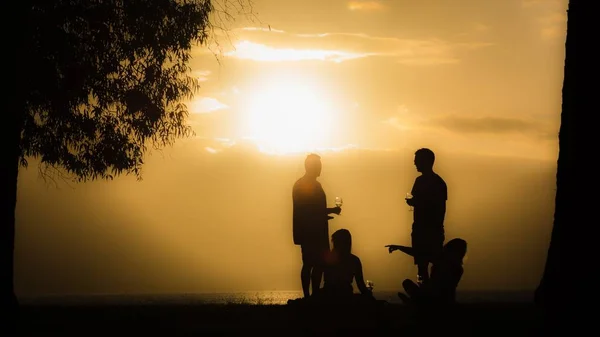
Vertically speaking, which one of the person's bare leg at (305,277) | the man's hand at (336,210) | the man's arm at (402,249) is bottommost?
the person's bare leg at (305,277)

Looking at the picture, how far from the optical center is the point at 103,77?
61.0ft

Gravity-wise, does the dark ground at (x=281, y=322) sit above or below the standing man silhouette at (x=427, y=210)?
below

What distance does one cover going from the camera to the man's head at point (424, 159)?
12328mm

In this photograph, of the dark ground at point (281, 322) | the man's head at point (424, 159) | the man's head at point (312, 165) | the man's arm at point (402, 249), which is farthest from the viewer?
the man's head at point (312, 165)

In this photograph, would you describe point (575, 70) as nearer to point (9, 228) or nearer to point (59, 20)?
point (9, 228)

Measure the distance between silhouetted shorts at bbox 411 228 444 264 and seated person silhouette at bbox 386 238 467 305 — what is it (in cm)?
167

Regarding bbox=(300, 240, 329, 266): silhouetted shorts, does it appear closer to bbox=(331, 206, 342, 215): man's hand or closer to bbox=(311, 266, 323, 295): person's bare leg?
bbox=(311, 266, 323, 295): person's bare leg

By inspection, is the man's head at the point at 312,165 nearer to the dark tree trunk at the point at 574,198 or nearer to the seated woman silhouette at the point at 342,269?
the seated woman silhouette at the point at 342,269

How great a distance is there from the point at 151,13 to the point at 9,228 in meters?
7.21

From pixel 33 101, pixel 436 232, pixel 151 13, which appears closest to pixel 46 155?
pixel 33 101

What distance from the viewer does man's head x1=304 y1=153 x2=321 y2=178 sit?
42.5 ft

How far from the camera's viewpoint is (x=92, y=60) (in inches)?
724

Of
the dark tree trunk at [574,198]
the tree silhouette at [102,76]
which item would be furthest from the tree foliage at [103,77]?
the dark tree trunk at [574,198]

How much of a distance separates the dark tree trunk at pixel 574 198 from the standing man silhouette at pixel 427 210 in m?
3.15
